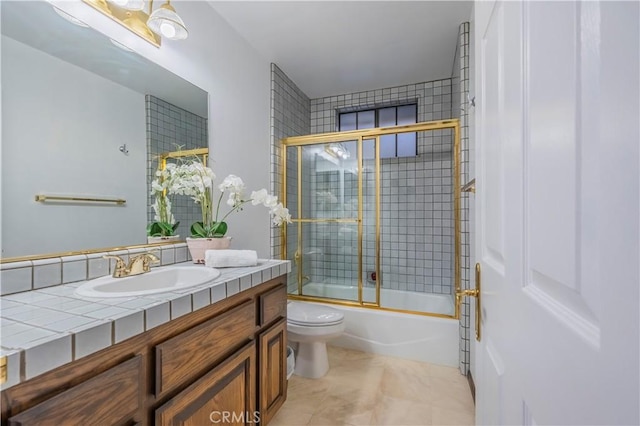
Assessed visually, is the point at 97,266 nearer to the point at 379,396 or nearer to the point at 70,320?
the point at 70,320

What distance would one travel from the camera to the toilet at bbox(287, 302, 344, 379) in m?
1.96

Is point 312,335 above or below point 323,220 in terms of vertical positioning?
below

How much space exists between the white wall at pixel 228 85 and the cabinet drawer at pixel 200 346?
3.01 ft

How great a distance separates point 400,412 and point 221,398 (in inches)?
43.7

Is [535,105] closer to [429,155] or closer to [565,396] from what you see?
[565,396]

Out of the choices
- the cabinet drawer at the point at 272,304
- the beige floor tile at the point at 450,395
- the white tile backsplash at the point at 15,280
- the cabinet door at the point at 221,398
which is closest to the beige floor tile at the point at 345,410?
the beige floor tile at the point at 450,395

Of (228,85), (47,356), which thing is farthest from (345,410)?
(228,85)

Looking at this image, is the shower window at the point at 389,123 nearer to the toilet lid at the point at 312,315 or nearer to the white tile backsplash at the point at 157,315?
the toilet lid at the point at 312,315

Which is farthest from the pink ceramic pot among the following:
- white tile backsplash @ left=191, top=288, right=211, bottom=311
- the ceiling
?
the ceiling

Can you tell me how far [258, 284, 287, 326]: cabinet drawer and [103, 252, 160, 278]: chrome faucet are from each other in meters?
0.51

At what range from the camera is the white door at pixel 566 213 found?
0.25 m

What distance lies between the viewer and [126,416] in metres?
0.73

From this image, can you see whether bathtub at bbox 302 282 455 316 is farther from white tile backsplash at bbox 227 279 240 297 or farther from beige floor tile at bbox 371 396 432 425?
white tile backsplash at bbox 227 279 240 297

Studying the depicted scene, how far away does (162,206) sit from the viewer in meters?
1.55
